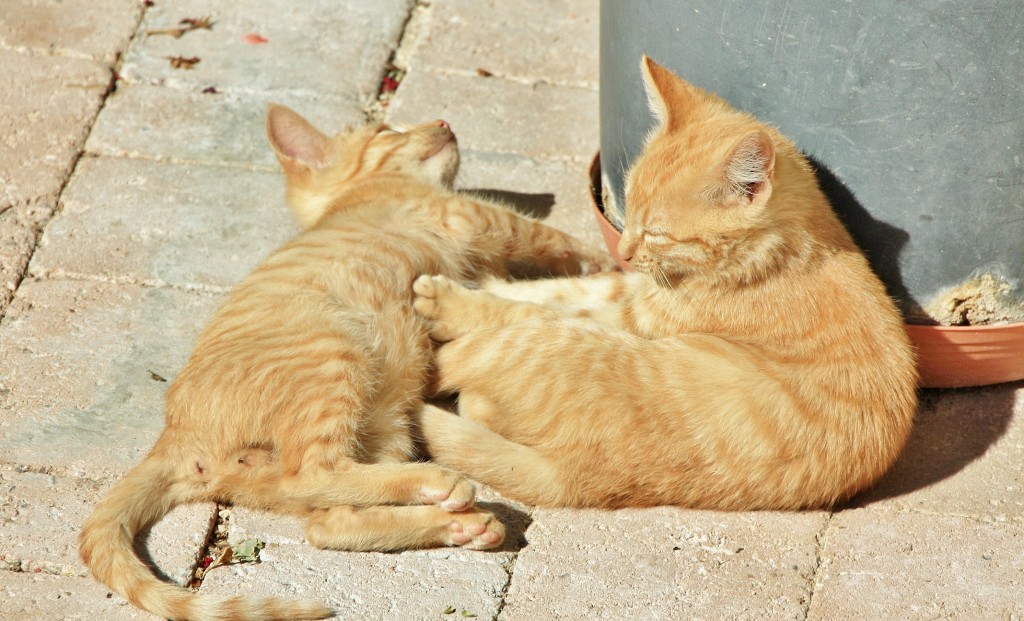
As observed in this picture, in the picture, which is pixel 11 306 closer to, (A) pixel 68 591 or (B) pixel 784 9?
(A) pixel 68 591

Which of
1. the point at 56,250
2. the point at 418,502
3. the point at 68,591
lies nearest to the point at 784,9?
the point at 418,502

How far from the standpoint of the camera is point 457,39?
5.62m

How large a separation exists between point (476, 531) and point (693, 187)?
1.20 metres

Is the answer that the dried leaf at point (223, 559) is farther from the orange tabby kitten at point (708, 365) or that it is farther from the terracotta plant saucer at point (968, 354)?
the terracotta plant saucer at point (968, 354)

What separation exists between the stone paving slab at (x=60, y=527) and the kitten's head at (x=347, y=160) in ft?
4.90

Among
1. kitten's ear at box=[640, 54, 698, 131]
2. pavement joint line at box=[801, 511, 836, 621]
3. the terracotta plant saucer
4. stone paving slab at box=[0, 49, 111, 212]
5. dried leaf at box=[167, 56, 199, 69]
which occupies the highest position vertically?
kitten's ear at box=[640, 54, 698, 131]

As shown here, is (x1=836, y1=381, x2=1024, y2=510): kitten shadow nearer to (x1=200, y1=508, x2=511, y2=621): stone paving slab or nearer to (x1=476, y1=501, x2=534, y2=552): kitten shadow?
A: (x1=476, y1=501, x2=534, y2=552): kitten shadow

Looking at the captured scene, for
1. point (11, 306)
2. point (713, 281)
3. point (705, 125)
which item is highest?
point (705, 125)

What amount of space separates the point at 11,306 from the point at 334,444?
5.18ft

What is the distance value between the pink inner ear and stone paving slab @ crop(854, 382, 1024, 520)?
245 cm

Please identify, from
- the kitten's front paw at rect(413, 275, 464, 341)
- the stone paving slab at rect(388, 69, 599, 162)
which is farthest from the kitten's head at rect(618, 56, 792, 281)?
the stone paving slab at rect(388, 69, 599, 162)

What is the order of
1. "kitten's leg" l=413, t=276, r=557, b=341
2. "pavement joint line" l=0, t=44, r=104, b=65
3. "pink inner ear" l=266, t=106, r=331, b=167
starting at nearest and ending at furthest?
"kitten's leg" l=413, t=276, r=557, b=341 → "pink inner ear" l=266, t=106, r=331, b=167 → "pavement joint line" l=0, t=44, r=104, b=65

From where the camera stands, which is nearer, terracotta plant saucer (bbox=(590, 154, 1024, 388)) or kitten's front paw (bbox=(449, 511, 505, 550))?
kitten's front paw (bbox=(449, 511, 505, 550))

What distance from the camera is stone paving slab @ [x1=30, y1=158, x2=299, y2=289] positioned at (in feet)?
13.8
